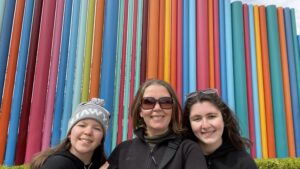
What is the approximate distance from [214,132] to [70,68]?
4.27m

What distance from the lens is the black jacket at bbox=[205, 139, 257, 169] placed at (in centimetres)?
238

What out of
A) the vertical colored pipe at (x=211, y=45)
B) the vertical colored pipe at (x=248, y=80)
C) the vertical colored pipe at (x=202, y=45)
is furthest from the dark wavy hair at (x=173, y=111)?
the vertical colored pipe at (x=248, y=80)

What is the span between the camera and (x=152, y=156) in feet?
7.91

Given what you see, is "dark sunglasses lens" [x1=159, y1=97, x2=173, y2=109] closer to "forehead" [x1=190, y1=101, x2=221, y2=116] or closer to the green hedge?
"forehead" [x1=190, y1=101, x2=221, y2=116]

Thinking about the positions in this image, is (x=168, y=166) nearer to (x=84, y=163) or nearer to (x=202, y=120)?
(x=202, y=120)

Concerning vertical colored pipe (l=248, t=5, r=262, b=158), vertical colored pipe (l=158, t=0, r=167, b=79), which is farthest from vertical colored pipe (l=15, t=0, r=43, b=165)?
vertical colored pipe (l=248, t=5, r=262, b=158)

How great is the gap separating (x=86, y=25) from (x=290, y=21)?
552 cm

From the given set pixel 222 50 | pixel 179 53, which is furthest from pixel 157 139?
pixel 222 50

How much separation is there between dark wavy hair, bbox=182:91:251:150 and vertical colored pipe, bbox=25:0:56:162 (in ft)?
12.7

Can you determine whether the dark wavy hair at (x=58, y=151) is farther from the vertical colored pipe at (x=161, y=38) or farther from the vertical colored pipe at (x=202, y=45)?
the vertical colored pipe at (x=202, y=45)

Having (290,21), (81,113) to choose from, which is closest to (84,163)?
(81,113)

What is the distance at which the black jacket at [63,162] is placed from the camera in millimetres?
2480

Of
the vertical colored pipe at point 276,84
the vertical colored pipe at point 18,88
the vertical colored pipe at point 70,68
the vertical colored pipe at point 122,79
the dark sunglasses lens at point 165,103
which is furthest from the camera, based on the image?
the vertical colored pipe at point 276,84

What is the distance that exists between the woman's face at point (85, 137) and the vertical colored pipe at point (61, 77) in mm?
2999
